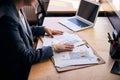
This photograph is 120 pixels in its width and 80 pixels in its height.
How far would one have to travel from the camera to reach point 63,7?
2.36 meters

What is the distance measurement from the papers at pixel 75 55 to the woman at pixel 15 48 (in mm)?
45

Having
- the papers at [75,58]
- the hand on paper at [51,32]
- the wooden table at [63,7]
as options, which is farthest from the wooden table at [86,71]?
the wooden table at [63,7]

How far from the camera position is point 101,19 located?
211 cm

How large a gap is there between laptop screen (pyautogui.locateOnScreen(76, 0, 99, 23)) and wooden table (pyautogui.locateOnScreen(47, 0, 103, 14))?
0.27 metres

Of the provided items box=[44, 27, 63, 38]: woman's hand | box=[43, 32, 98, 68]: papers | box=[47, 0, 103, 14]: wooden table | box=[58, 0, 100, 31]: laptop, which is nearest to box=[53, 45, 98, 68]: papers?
box=[43, 32, 98, 68]: papers

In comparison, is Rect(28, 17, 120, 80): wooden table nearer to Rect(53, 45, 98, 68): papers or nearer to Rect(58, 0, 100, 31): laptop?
Rect(53, 45, 98, 68): papers

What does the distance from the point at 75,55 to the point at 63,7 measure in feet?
3.31

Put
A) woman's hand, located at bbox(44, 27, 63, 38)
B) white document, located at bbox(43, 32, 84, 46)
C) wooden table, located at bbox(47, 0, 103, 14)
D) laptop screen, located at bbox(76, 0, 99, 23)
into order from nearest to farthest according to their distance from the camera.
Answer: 1. white document, located at bbox(43, 32, 84, 46)
2. woman's hand, located at bbox(44, 27, 63, 38)
3. laptop screen, located at bbox(76, 0, 99, 23)
4. wooden table, located at bbox(47, 0, 103, 14)

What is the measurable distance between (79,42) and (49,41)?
0.24 m

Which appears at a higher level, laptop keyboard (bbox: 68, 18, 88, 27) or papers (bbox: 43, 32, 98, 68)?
papers (bbox: 43, 32, 98, 68)

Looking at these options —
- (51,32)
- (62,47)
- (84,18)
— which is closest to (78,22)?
(84,18)

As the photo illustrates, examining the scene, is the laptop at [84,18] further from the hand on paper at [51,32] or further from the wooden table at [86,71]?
the wooden table at [86,71]

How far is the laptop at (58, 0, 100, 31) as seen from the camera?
189cm

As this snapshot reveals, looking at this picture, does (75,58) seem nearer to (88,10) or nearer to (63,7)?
(88,10)
